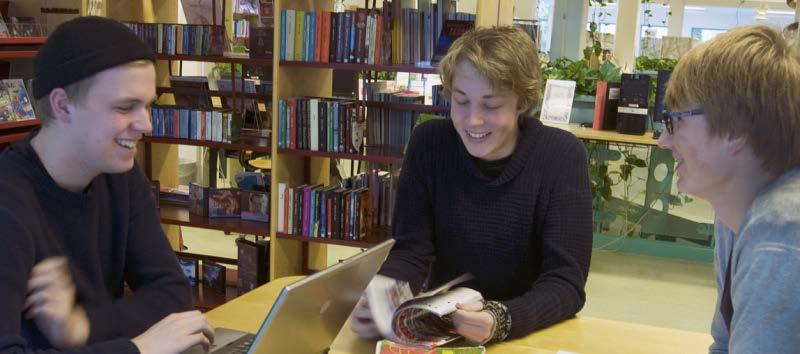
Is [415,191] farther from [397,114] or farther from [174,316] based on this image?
[397,114]

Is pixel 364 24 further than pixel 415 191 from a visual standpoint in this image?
Yes

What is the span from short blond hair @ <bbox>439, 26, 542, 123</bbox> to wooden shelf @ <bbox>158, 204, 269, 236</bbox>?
7.28 feet

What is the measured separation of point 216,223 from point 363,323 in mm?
2633

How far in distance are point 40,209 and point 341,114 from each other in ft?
7.91

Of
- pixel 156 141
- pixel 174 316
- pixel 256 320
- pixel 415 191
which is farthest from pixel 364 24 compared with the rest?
pixel 174 316

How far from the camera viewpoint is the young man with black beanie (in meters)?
1.40

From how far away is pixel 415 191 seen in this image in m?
2.08

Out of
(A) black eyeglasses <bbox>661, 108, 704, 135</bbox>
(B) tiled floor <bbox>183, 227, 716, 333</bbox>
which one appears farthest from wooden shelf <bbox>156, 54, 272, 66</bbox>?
(A) black eyeglasses <bbox>661, 108, 704, 135</bbox>

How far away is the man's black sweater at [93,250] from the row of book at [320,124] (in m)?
2.05

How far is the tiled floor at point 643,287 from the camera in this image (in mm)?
4520

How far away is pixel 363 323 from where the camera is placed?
1.65 meters

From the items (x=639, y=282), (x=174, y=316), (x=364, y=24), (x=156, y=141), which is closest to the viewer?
(x=174, y=316)

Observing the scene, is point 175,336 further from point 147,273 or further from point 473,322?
point 473,322

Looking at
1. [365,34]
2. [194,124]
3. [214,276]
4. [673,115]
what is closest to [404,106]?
[365,34]
